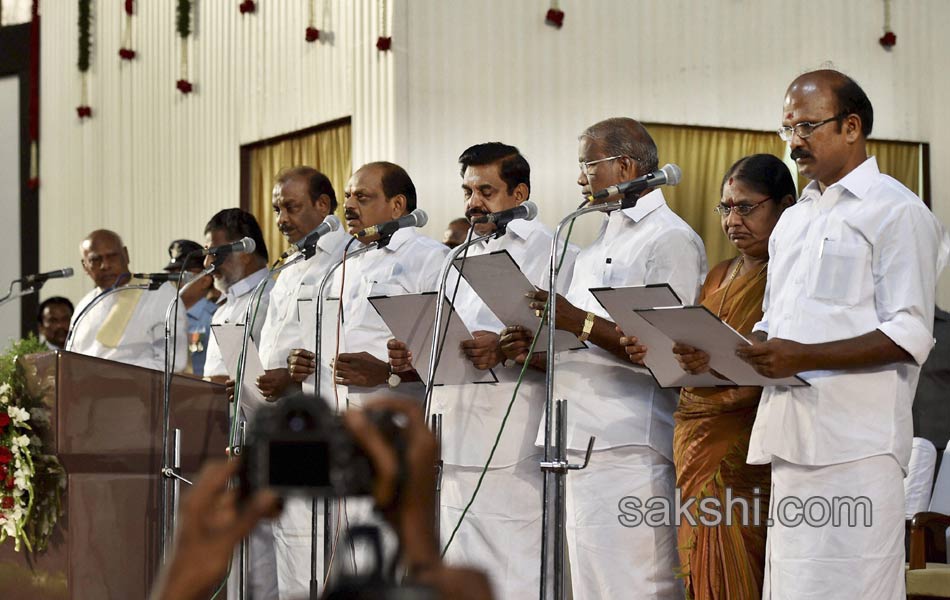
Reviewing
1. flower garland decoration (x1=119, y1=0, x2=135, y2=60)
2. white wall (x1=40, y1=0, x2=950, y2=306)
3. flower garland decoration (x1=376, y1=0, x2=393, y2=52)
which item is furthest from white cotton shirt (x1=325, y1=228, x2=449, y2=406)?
flower garland decoration (x1=119, y1=0, x2=135, y2=60)

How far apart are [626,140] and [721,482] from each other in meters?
1.14

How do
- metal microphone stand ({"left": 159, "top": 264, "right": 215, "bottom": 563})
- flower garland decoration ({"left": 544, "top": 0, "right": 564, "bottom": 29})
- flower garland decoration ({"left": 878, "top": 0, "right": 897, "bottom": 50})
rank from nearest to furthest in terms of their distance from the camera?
metal microphone stand ({"left": 159, "top": 264, "right": 215, "bottom": 563}) → flower garland decoration ({"left": 544, "top": 0, "right": 564, "bottom": 29}) → flower garland decoration ({"left": 878, "top": 0, "right": 897, "bottom": 50})

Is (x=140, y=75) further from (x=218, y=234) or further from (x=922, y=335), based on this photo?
(x=922, y=335)

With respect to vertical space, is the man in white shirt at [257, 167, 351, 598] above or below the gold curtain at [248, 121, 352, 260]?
below

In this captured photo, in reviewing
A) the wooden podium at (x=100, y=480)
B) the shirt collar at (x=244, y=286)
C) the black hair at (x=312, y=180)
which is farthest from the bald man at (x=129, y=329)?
the wooden podium at (x=100, y=480)

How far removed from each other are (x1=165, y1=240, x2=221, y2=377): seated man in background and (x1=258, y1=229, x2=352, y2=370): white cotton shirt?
174 centimetres

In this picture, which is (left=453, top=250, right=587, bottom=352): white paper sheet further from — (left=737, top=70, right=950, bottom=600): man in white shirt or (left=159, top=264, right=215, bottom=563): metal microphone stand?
(left=159, top=264, right=215, bottom=563): metal microphone stand

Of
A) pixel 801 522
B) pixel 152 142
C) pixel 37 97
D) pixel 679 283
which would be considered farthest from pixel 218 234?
pixel 37 97

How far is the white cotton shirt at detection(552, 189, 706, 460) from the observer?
4.11m

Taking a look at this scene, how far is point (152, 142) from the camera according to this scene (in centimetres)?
1145

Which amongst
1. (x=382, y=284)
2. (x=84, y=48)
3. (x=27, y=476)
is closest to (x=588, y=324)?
(x=382, y=284)

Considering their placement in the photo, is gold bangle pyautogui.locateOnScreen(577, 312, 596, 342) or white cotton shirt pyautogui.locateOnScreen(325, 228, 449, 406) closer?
gold bangle pyautogui.locateOnScreen(577, 312, 596, 342)

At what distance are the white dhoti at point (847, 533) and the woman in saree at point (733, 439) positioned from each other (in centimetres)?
43

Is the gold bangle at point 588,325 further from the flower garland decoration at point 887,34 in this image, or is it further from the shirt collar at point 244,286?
the flower garland decoration at point 887,34
